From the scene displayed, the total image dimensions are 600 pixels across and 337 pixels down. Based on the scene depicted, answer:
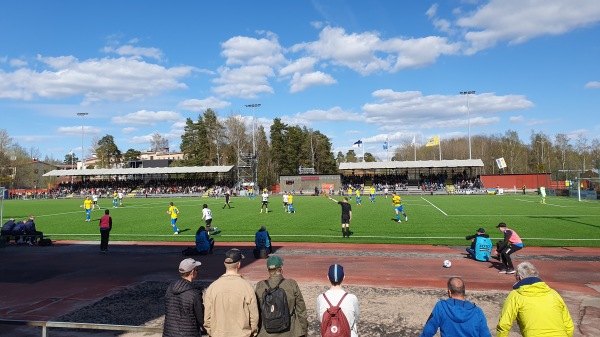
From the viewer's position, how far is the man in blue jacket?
4.18 metres

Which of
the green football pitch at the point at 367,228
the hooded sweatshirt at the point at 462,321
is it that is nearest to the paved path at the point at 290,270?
the green football pitch at the point at 367,228

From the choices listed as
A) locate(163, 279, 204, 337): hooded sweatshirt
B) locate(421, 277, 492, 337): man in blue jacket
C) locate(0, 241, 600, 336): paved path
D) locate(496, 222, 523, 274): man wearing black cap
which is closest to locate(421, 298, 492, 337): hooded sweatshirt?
locate(421, 277, 492, 337): man in blue jacket

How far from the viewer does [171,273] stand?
42.0 ft

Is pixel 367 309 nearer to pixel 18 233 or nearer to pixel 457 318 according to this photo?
pixel 457 318

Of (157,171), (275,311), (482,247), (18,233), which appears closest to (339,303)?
(275,311)

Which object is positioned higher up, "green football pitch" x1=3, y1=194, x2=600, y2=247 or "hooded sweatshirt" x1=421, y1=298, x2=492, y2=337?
"hooded sweatshirt" x1=421, y1=298, x2=492, y2=337

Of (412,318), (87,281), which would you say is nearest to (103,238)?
(87,281)

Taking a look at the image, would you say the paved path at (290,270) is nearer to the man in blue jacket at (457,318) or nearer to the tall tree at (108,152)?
the man in blue jacket at (457,318)

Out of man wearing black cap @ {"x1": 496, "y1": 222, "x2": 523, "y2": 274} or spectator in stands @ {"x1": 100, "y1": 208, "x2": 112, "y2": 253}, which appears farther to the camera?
spectator in stands @ {"x1": 100, "y1": 208, "x2": 112, "y2": 253}

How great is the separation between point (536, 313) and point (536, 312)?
0.03 ft

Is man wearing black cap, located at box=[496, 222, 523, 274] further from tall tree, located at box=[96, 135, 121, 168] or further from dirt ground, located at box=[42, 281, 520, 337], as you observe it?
tall tree, located at box=[96, 135, 121, 168]

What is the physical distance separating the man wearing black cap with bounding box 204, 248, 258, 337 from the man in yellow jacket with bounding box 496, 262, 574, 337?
8.89 ft

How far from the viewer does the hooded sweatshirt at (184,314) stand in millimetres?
4746

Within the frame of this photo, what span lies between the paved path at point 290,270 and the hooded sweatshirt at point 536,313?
3.97 m
